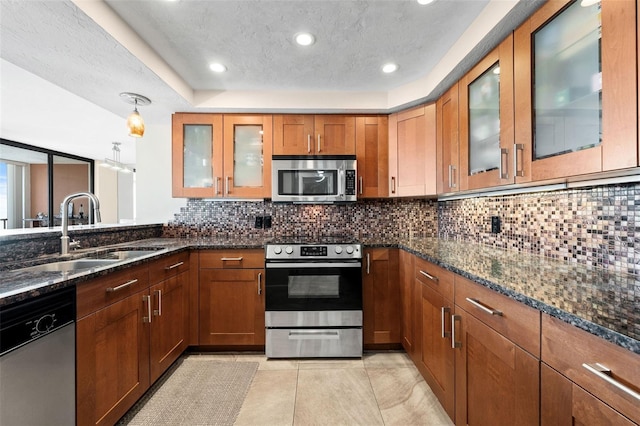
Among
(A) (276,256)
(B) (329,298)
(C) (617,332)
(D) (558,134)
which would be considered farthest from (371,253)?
(C) (617,332)

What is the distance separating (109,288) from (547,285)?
6.43 ft

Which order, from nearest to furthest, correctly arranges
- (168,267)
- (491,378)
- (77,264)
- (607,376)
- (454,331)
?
(607,376), (491,378), (454,331), (77,264), (168,267)

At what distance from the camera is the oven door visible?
230cm

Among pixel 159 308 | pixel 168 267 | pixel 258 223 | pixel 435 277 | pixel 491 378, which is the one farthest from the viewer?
pixel 258 223

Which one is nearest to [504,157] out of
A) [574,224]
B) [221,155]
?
[574,224]

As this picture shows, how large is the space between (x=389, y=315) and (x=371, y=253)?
0.56 m

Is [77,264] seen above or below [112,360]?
above

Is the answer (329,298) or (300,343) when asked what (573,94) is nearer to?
(329,298)

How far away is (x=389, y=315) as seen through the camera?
239 centimetres

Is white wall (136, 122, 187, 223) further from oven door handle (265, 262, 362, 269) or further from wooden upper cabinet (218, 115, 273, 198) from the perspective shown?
oven door handle (265, 262, 362, 269)

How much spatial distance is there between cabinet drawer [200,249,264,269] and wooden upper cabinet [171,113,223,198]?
63 cm

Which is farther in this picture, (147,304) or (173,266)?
(173,266)

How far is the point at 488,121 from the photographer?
170 cm

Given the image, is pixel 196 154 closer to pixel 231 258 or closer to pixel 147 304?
pixel 231 258
